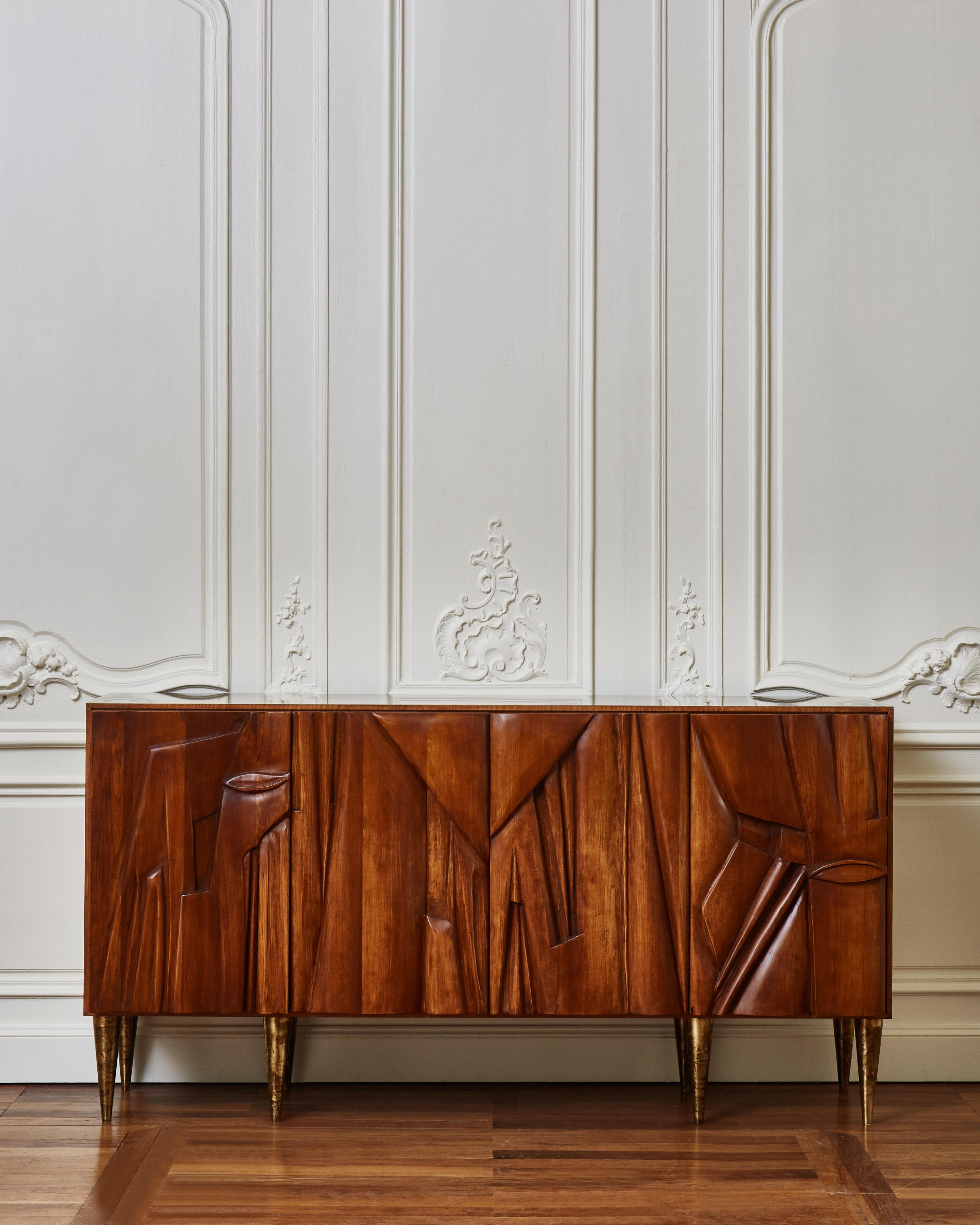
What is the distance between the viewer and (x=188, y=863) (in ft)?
6.70

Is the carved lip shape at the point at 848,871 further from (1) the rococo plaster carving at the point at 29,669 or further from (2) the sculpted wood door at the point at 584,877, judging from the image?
(1) the rococo plaster carving at the point at 29,669

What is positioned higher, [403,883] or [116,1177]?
[403,883]

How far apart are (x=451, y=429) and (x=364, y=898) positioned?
3.80ft

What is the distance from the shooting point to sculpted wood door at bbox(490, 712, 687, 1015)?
2.02 metres

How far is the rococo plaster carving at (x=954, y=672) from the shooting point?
2.47 m

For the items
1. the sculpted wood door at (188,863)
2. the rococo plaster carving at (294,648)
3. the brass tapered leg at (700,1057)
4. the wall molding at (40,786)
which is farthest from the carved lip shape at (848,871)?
the wall molding at (40,786)

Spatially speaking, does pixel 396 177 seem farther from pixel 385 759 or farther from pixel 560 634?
pixel 385 759

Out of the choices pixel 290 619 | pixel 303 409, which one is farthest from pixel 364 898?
pixel 303 409

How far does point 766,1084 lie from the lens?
7.86 feet

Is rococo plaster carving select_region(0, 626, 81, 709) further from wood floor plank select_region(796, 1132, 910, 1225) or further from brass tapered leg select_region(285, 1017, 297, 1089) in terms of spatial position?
wood floor plank select_region(796, 1132, 910, 1225)

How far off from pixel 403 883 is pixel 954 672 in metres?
1.49

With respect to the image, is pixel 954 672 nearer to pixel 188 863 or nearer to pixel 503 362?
pixel 503 362

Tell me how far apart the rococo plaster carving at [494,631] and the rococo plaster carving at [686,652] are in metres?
0.33

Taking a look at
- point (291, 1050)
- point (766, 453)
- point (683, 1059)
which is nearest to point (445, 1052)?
point (291, 1050)
